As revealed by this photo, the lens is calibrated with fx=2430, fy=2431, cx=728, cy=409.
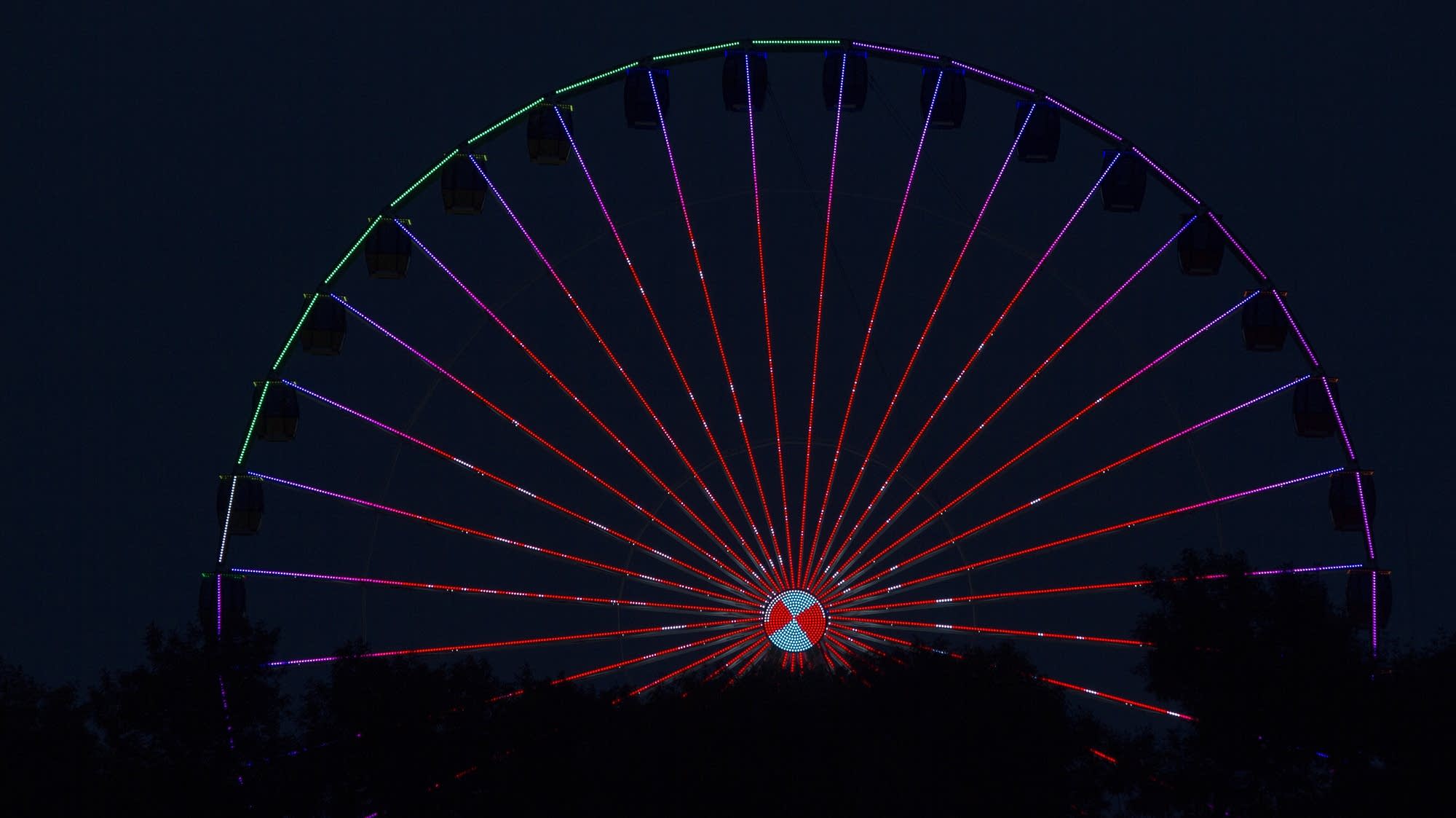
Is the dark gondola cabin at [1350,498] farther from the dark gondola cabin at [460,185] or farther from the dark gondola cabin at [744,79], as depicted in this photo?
the dark gondola cabin at [460,185]

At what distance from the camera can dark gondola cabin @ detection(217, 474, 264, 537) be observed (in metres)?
40.8

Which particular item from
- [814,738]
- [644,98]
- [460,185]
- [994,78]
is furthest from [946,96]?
[814,738]

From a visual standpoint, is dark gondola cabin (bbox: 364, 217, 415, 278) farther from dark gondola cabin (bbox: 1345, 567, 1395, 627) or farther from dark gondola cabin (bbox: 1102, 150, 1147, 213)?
dark gondola cabin (bbox: 1345, 567, 1395, 627)

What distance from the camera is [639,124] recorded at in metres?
41.3

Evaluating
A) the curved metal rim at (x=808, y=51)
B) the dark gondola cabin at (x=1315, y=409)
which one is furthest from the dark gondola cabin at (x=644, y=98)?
the dark gondola cabin at (x=1315, y=409)

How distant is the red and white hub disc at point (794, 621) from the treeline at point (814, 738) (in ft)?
1.71

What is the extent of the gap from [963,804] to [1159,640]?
3942mm

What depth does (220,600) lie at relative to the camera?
4009 cm

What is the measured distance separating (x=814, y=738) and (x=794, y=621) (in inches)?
135

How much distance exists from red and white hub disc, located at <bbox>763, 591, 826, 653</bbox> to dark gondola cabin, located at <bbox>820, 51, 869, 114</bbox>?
829 centimetres

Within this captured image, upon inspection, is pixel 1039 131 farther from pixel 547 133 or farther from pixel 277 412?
pixel 277 412

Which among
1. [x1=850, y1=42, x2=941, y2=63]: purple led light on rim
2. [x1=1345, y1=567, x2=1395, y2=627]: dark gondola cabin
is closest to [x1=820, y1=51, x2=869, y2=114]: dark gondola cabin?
[x1=850, y1=42, x2=941, y2=63]: purple led light on rim

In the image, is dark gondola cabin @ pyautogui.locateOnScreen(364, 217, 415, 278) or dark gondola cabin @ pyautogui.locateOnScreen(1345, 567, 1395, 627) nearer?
dark gondola cabin @ pyautogui.locateOnScreen(1345, 567, 1395, 627)

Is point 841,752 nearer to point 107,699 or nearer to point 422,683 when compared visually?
point 422,683
